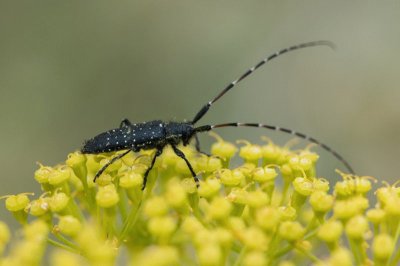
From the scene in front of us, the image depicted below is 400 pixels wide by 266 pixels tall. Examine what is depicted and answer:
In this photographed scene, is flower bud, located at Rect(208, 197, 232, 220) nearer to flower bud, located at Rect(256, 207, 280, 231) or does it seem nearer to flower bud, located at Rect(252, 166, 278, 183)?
flower bud, located at Rect(256, 207, 280, 231)

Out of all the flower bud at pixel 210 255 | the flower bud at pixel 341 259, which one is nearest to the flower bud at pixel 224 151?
the flower bud at pixel 210 255

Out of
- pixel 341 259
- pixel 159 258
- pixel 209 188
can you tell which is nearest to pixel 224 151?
pixel 209 188

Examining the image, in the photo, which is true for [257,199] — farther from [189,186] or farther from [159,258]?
[159,258]

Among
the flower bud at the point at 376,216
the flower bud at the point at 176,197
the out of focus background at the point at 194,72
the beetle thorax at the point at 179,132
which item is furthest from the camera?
the out of focus background at the point at 194,72

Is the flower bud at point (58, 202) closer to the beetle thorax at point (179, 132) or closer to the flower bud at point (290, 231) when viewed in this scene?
the beetle thorax at point (179, 132)

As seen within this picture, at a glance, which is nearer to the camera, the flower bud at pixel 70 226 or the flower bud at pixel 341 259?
the flower bud at pixel 341 259

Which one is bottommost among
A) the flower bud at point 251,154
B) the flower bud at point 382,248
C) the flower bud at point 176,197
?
the flower bud at point 382,248

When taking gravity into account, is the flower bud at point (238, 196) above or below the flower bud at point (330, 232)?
above

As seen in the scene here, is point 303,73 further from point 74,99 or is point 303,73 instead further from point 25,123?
point 25,123
